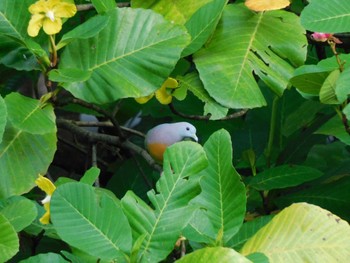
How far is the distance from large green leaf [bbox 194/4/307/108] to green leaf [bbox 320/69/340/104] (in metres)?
0.12

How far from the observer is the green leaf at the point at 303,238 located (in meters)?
1.16

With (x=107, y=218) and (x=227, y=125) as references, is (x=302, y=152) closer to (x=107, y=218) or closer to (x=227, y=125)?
(x=227, y=125)

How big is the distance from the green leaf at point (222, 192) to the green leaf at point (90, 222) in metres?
0.18

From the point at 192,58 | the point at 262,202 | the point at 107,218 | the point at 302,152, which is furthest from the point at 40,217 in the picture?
the point at 302,152

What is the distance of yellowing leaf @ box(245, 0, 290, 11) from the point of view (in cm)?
154

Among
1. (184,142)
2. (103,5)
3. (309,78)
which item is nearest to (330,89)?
(309,78)

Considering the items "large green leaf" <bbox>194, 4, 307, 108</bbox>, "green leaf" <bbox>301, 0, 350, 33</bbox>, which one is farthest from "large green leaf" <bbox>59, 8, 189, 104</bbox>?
"green leaf" <bbox>301, 0, 350, 33</bbox>

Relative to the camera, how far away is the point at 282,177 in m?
1.62

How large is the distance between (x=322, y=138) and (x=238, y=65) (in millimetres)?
481

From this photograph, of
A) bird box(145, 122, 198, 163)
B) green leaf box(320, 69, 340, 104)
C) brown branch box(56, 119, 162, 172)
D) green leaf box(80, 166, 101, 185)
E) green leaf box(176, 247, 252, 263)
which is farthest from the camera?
brown branch box(56, 119, 162, 172)

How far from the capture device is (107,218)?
1108mm

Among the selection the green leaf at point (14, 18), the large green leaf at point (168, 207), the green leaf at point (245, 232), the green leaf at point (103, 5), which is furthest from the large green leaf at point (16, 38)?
the green leaf at point (245, 232)

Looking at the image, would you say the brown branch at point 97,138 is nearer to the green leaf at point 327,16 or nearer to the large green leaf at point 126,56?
the large green leaf at point 126,56

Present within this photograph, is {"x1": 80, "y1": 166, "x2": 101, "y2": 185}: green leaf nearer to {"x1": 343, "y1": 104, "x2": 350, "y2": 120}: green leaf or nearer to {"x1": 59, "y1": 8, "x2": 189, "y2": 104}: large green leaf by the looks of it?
{"x1": 59, "y1": 8, "x2": 189, "y2": 104}: large green leaf
